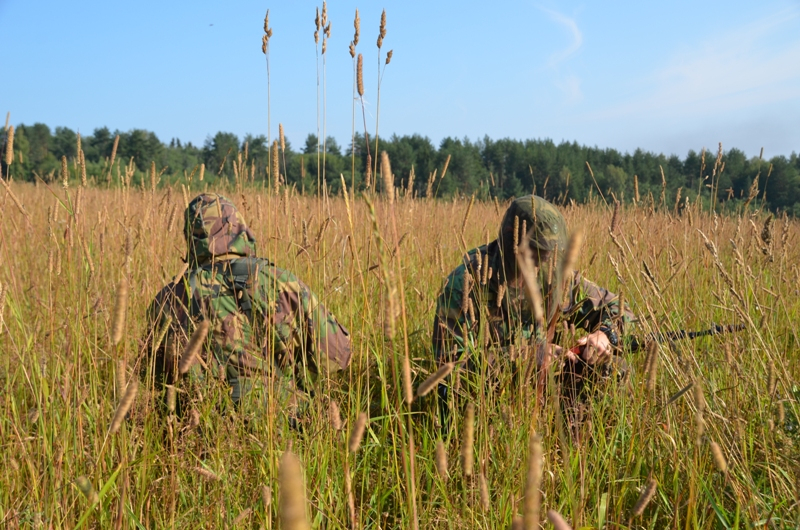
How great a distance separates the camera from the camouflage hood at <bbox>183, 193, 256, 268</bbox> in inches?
102

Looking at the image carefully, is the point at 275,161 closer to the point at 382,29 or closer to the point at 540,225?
the point at 382,29

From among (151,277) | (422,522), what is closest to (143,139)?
(151,277)

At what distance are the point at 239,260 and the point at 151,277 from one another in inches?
23.9

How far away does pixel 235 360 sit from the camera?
2324mm

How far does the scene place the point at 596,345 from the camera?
2146 mm

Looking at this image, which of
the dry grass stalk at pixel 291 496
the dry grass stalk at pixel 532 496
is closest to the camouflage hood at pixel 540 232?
the dry grass stalk at pixel 532 496

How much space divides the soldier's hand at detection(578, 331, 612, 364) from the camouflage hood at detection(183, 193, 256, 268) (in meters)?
1.44

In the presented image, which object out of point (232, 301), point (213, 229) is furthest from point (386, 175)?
point (213, 229)

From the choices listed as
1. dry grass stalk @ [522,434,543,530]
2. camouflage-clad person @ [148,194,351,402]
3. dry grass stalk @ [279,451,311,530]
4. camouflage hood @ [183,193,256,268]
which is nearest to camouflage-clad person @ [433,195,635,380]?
camouflage-clad person @ [148,194,351,402]

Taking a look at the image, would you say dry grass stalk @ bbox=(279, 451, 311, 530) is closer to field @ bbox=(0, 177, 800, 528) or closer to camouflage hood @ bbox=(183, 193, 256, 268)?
field @ bbox=(0, 177, 800, 528)

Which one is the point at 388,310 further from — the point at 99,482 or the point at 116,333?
the point at 99,482

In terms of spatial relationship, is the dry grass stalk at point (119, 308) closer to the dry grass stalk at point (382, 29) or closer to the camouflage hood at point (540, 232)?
the dry grass stalk at point (382, 29)

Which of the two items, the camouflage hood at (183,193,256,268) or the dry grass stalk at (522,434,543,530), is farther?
the camouflage hood at (183,193,256,268)

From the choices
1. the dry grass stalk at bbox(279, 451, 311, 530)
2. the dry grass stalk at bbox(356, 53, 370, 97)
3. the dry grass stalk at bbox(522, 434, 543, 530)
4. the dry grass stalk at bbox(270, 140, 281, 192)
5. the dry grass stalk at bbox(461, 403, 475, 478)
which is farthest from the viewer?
the dry grass stalk at bbox(270, 140, 281, 192)
